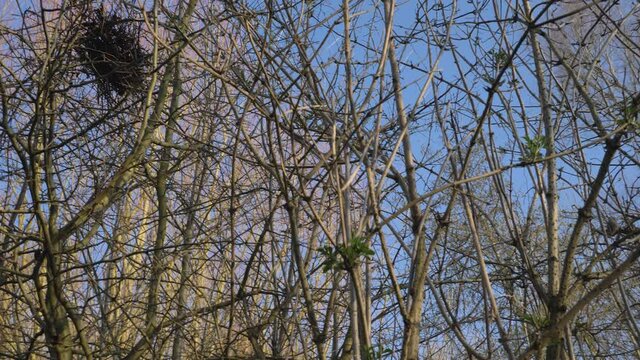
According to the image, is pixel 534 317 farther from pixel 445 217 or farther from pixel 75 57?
pixel 75 57

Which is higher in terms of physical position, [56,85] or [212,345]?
[56,85]

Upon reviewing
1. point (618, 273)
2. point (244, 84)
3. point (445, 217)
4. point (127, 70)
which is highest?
point (127, 70)

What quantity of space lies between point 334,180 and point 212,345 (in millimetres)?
2885

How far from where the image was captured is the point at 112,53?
14.1 feet

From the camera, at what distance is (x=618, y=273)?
188 cm

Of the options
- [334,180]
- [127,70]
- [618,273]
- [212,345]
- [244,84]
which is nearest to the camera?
[618,273]

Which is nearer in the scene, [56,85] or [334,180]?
[334,180]

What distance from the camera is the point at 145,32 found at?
4.32 meters

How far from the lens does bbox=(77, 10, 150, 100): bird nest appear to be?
4.14 meters

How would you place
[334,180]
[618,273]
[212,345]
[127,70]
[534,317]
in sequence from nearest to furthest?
[618,273] < [334,180] < [534,317] < [127,70] < [212,345]

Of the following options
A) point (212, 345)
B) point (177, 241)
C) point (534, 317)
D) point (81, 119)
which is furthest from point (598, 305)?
point (81, 119)

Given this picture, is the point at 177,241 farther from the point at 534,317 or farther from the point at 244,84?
the point at 534,317

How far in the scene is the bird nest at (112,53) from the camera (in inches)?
163

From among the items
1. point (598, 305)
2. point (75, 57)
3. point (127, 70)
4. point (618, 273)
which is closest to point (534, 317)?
point (618, 273)
